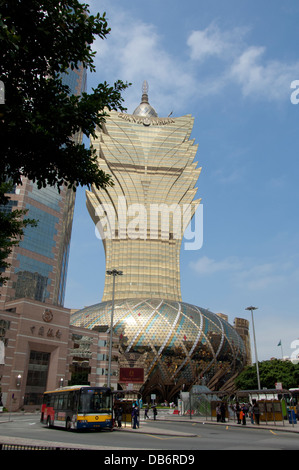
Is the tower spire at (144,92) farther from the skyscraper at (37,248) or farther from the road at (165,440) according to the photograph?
the road at (165,440)

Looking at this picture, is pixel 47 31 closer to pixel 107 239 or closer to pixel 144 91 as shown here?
pixel 107 239

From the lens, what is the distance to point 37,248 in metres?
75.1

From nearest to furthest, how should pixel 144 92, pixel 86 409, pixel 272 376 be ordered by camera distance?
1. pixel 86 409
2. pixel 272 376
3. pixel 144 92

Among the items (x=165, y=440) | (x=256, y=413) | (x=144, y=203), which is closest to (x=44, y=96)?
(x=165, y=440)

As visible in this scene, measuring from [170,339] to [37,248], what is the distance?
31843mm

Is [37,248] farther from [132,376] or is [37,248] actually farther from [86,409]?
[86,409]

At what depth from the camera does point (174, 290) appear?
99.8 m

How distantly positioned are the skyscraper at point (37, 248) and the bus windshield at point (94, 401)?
162 ft

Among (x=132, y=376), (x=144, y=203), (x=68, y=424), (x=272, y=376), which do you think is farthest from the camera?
(x=144, y=203)

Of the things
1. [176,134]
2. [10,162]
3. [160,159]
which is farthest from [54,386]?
[176,134]

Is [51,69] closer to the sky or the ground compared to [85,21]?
closer to the ground

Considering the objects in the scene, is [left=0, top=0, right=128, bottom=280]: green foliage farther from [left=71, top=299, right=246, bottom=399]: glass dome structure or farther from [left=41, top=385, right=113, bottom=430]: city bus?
[left=71, top=299, right=246, bottom=399]: glass dome structure

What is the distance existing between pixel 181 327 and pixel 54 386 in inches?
1348

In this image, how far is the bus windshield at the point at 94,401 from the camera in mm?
23819
